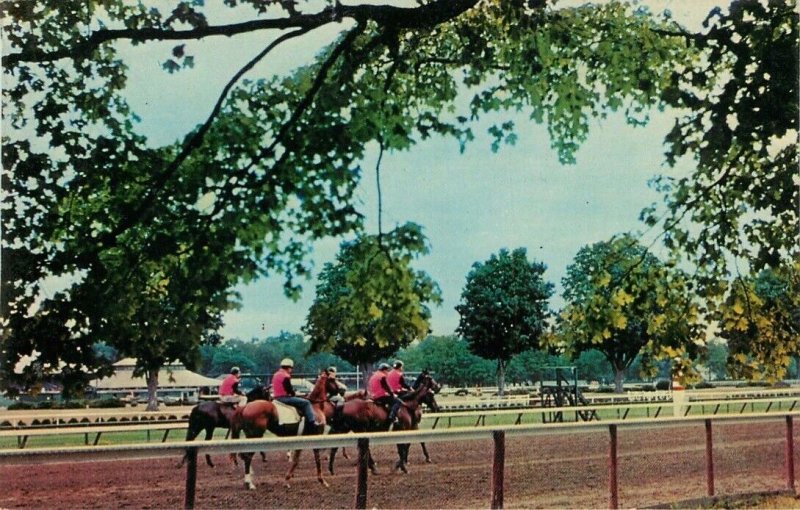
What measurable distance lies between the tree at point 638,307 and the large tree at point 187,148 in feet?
6.32

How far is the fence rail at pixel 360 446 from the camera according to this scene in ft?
17.8

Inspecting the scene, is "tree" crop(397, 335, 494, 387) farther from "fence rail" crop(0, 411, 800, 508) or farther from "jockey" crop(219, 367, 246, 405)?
"fence rail" crop(0, 411, 800, 508)

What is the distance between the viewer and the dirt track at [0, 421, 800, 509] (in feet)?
31.3

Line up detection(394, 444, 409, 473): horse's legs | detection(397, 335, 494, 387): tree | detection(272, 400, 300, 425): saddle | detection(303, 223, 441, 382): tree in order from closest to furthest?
detection(303, 223, 441, 382): tree < detection(394, 444, 409, 473): horse's legs < detection(272, 400, 300, 425): saddle < detection(397, 335, 494, 387): tree

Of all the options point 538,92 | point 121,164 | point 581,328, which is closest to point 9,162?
point 121,164

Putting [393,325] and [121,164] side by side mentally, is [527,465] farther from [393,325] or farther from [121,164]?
[121,164]

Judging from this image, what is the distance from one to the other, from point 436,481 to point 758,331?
4.65m

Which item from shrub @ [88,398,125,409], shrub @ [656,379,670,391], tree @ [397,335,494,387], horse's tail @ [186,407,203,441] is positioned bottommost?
shrub @ [88,398,125,409]

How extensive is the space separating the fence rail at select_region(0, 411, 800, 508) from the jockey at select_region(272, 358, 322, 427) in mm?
5465

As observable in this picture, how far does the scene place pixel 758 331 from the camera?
32.9 feet

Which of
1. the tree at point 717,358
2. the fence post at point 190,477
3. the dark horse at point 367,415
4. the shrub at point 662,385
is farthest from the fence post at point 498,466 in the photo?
the shrub at point 662,385

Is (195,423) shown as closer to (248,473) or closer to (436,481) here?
(248,473)

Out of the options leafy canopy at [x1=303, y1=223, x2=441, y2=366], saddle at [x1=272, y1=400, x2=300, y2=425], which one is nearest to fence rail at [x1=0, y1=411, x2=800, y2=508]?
leafy canopy at [x1=303, y1=223, x2=441, y2=366]

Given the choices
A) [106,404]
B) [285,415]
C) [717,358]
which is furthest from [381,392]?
[106,404]
